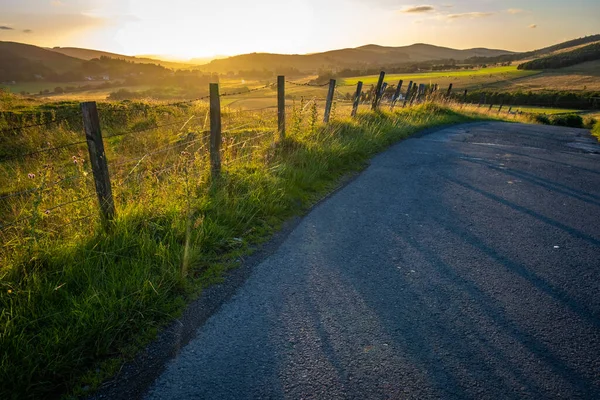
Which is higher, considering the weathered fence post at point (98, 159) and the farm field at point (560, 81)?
the farm field at point (560, 81)

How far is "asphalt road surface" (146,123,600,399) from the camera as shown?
2.44 m

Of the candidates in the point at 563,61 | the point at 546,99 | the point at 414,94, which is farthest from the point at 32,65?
the point at 563,61

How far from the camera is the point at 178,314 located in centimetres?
308

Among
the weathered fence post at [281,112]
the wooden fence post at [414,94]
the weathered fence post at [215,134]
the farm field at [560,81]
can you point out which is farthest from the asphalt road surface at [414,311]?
the farm field at [560,81]

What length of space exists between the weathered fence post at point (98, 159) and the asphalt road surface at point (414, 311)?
1991 mm

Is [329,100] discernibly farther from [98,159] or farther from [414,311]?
[414,311]

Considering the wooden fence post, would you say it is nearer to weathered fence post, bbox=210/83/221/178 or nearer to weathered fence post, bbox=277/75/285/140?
weathered fence post, bbox=277/75/285/140

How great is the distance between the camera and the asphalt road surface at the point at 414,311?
2.44 m

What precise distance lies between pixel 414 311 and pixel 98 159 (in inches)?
150

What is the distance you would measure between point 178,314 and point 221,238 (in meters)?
1.35

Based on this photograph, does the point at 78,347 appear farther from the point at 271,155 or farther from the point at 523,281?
the point at 271,155

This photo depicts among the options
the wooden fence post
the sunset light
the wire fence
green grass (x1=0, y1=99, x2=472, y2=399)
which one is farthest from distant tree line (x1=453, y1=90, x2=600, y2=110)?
green grass (x1=0, y1=99, x2=472, y2=399)

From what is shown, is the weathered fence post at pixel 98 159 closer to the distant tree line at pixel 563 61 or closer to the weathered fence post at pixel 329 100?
the weathered fence post at pixel 329 100

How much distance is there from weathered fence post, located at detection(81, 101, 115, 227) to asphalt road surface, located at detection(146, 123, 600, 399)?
1.99m
